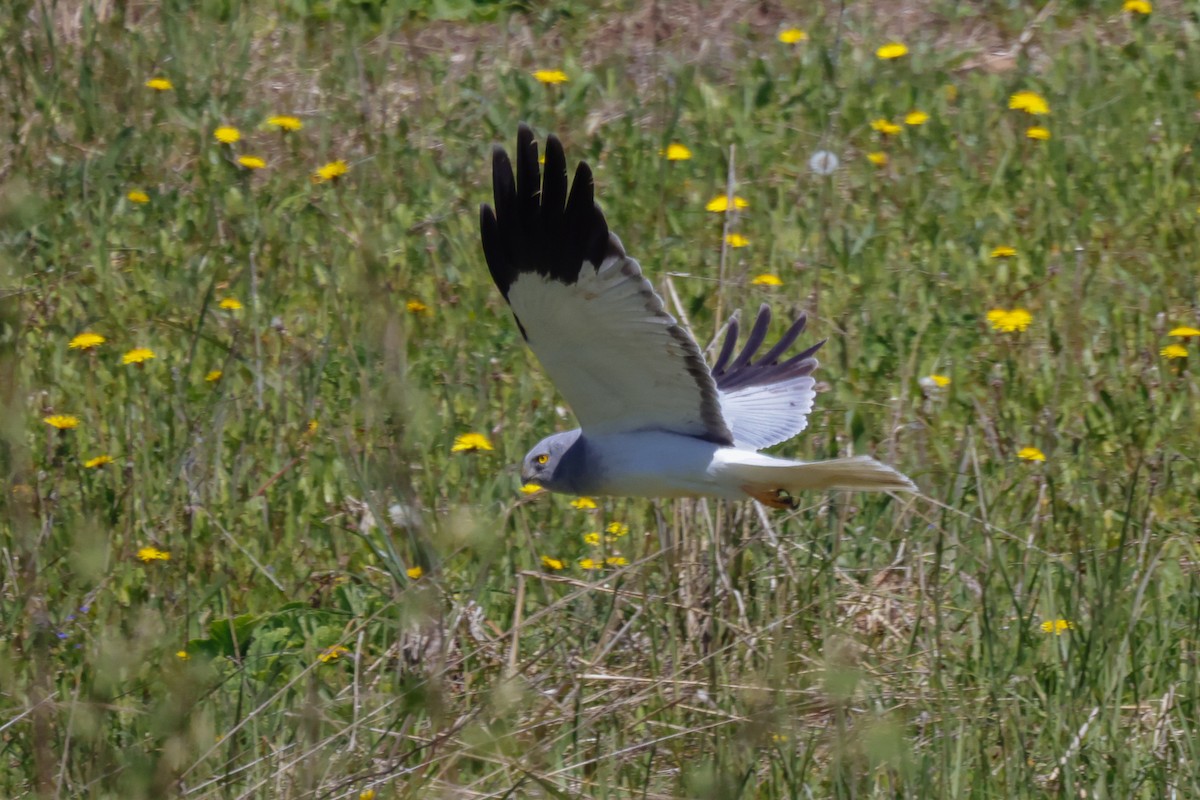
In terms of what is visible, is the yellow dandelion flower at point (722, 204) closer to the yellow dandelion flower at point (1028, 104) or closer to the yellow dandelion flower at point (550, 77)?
the yellow dandelion flower at point (550, 77)

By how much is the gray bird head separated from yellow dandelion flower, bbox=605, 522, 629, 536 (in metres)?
0.32

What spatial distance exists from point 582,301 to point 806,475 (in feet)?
1.96

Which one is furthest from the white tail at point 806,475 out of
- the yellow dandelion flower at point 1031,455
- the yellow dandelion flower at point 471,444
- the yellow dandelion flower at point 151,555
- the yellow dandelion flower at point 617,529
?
the yellow dandelion flower at point 151,555

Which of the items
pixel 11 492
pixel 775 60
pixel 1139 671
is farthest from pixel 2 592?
pixel 775 60

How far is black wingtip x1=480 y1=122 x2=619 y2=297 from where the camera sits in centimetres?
317

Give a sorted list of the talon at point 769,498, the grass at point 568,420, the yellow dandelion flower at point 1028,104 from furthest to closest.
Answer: the yellow dandelion flower at point 1028,104 → the talon at point 769,498 → the grass at point 568,420

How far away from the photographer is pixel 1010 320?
486 centimetres

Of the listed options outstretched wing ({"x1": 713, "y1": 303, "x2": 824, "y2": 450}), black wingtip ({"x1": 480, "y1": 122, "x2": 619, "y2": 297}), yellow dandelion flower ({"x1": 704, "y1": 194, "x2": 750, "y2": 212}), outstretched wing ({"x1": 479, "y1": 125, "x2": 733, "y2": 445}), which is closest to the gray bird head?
outstretched wing ({"x1": 479, "y1": 125, "x2": 733, "y2": 445})

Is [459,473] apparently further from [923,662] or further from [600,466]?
[923,662]

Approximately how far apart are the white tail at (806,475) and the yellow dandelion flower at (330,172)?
8.47 feet

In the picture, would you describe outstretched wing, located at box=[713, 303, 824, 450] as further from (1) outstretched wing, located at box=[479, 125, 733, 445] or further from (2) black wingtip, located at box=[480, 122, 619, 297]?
(2) black wingtip, located at box=[480, 122, 619, 297]

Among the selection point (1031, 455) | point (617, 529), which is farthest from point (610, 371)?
point (1031, 455)

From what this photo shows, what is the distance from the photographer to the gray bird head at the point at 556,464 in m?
3.81

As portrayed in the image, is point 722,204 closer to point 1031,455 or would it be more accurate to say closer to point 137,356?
point 1031,455
